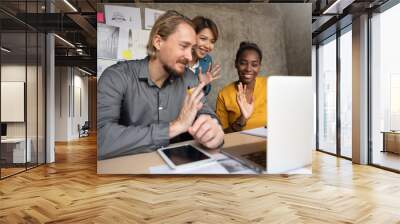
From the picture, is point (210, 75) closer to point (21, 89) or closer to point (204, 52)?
point (204, 52)

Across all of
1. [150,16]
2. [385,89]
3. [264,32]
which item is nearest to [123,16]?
[150,16]

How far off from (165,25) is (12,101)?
9.67 ft

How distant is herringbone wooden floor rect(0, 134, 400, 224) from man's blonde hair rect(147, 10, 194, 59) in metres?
2.09

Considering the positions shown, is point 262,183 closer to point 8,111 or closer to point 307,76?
point 307,76

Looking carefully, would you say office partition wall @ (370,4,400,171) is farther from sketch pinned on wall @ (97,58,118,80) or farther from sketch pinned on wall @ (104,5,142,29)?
sketch pinned on wall @ (97,58,118,80)

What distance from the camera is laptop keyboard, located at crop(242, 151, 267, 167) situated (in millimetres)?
5867

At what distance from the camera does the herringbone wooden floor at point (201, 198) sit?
3.87m

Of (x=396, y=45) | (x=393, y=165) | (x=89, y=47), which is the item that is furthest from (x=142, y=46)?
(x=89, y=47)

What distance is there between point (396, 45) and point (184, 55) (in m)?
3.86

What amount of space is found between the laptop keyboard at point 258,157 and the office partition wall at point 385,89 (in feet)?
8.89

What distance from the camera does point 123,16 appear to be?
6039 millimetres

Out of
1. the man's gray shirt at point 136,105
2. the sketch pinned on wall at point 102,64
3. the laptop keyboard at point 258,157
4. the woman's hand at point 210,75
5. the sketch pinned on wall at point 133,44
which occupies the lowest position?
the laptop keyboard at point 258,157

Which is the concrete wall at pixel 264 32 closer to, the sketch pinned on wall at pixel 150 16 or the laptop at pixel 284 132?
the sketch pinned on wall at pixel 150 16

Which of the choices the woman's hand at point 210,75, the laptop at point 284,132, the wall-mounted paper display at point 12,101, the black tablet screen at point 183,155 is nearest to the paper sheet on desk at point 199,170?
the black tablet screen at point 183,155
